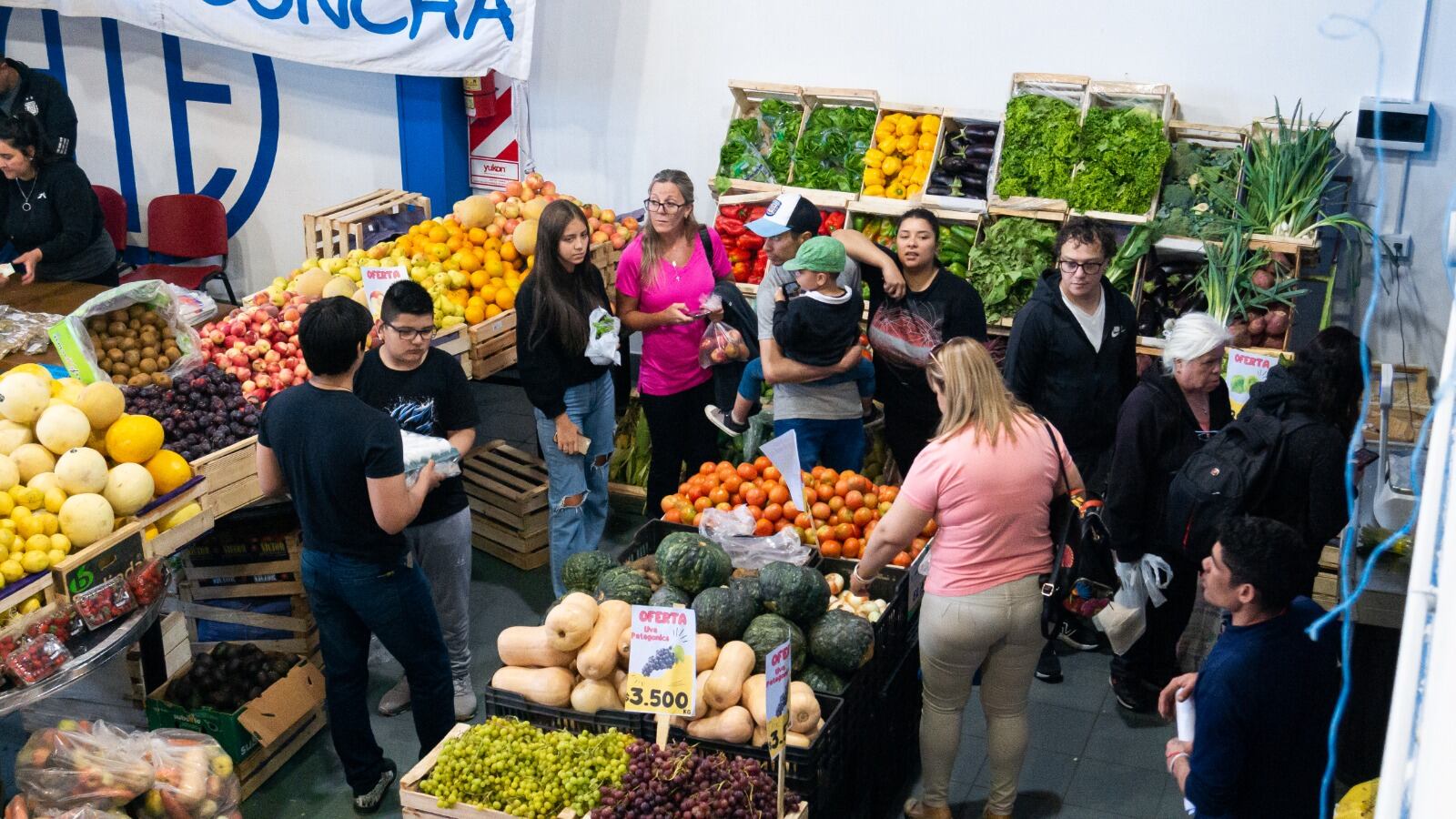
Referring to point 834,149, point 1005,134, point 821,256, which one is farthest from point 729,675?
point 834,149

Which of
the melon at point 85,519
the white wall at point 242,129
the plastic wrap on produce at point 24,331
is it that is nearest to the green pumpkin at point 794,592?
the melon at point 85,519

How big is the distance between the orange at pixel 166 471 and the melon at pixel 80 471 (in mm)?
215

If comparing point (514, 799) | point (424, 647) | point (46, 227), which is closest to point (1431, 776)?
point (514, 799)

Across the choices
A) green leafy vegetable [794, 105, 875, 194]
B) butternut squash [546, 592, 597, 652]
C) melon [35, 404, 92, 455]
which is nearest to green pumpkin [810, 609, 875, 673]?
butternut squash [546, 592, 597, 652]

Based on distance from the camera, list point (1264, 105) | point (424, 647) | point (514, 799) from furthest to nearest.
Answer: point (1264, 105) → point (424, 647) → point (514, 799)

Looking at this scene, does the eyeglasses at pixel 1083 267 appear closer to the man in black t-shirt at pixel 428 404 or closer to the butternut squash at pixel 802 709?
the butternut squash at pixel 802 709

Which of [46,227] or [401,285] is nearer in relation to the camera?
[401,285]

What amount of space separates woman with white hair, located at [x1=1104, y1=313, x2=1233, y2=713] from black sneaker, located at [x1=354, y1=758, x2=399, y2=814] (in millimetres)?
2599

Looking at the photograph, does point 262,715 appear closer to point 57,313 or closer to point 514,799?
point 514,799

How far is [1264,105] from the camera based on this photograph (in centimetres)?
645

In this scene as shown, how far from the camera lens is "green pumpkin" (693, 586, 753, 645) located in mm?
3789

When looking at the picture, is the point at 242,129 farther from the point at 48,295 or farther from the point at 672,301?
the point at 672,301

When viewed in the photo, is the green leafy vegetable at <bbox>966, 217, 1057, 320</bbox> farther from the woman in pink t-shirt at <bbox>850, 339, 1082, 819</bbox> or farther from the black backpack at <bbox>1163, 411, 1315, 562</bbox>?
the woman in pink t-shirt at <bbox>850, 339, 1082, 819</bbox>

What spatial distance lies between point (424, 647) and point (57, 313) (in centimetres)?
303
